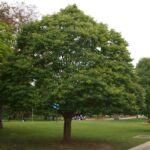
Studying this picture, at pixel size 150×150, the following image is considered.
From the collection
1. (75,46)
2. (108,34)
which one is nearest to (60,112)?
(75,46)

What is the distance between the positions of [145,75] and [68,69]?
65.3 ft

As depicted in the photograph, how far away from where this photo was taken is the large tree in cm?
2083

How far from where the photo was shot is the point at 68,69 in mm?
21516

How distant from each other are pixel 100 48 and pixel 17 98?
5.15 meters

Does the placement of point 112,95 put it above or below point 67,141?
above

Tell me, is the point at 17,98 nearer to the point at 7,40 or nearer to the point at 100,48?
the point at 7,40

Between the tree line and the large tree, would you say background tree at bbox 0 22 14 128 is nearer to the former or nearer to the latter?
the tree line

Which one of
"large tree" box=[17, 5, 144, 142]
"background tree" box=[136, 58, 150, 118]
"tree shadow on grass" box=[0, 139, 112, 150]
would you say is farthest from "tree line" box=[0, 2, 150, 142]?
"background tree" box=[136, 58, 150, 118]

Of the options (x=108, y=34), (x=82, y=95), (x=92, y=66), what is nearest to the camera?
(x=82, y=95)

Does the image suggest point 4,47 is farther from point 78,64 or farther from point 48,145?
point 48,145

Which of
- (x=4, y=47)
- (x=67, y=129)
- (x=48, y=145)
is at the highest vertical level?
(x=4, y=47)

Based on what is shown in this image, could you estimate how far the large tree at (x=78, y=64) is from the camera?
68.3 ft

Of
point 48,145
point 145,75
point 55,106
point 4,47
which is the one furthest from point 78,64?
point 145,75

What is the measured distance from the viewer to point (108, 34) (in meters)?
23.8
